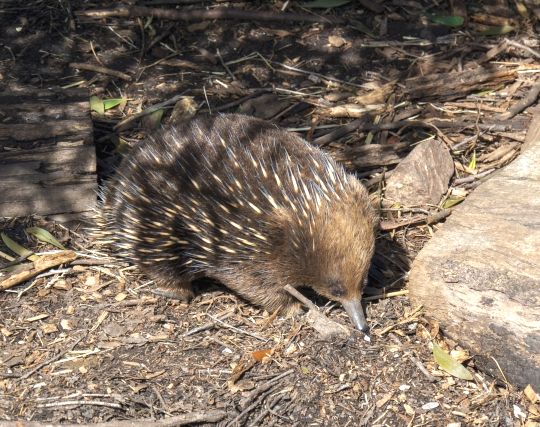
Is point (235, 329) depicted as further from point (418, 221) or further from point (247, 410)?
point (418, 221)

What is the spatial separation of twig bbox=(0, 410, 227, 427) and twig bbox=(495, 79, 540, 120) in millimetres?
2958

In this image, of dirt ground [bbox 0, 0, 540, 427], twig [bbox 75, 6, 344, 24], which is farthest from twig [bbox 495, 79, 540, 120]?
twig [bbox 75, 6, 344, 24]

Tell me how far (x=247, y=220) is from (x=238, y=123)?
0.57 meters

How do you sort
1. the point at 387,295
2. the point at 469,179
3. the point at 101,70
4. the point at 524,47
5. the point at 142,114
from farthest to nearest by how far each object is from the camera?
the point at 524,47 → the point at 101,70 → the point at 142,114 → the point at 469,179 → the point at 387,295

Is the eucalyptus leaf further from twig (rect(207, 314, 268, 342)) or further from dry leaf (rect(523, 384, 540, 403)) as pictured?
dry leaf (rect(523, 384, 540, 403))

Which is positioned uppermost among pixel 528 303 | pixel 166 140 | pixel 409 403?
pixel 166 140

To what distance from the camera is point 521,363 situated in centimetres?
386

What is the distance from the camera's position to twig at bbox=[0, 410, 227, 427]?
3.64 m

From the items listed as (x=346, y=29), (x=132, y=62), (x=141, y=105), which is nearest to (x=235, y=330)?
(x=141, y=105)

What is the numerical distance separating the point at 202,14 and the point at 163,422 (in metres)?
3.64

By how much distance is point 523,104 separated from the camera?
5.74 metres

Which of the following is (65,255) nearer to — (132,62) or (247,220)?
(247,220)

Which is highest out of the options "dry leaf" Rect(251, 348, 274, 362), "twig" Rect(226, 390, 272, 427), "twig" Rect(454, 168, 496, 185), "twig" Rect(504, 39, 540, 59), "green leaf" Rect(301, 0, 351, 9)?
"green leaf" Rect(301, 0, 351, 9)

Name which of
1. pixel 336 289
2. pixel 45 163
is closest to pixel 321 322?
pixel 336 289
